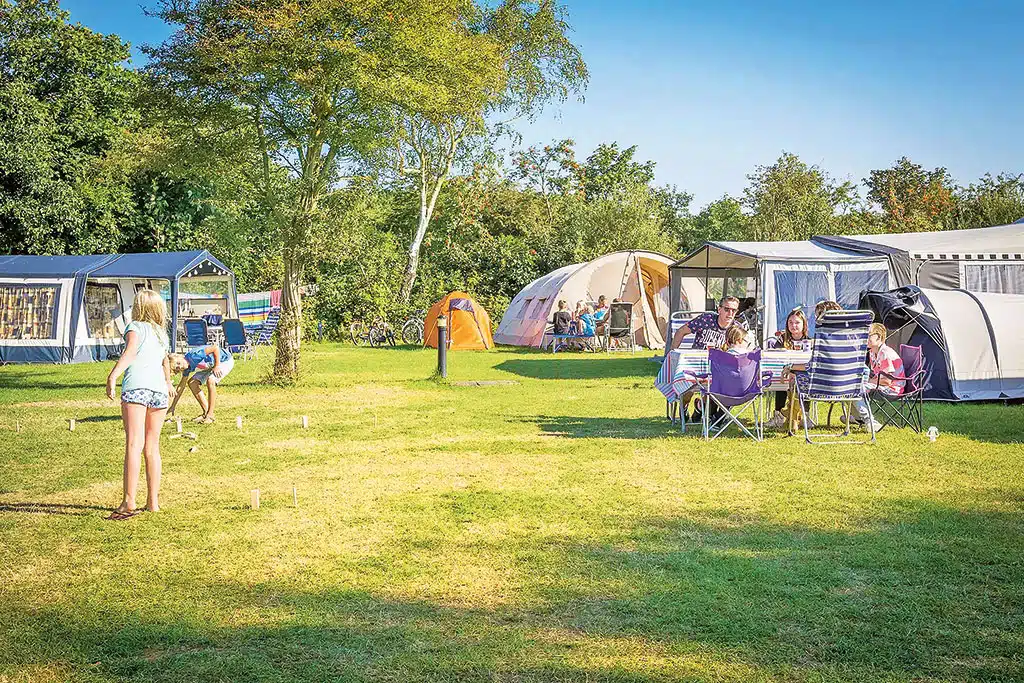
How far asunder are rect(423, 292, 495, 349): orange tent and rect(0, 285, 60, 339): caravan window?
28.4ft

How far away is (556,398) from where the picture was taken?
12406mm

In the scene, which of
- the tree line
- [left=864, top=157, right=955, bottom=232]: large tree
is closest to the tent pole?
the tree line

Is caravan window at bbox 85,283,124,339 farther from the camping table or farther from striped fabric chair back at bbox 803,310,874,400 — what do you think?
striped fabric chair back at bbox 803,310,874,400

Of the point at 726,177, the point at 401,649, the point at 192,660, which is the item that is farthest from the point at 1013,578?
the point at 726,177

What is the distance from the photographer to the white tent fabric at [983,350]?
11.8 metres

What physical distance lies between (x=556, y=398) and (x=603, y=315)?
9.92 metres

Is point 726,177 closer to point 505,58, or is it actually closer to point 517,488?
point 505,58

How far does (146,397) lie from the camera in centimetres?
582

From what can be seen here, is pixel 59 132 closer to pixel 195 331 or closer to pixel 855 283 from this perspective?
pixel 195 331

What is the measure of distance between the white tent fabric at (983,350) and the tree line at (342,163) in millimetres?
8002

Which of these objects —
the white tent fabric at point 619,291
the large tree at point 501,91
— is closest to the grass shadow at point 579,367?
the white tent fabric at point 619,291

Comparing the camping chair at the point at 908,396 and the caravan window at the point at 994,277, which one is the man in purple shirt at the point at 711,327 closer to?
the camping chair at the point at 908,396

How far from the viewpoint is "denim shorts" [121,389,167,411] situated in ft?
19.0

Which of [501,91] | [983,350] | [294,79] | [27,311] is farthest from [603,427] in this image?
[501,91]
